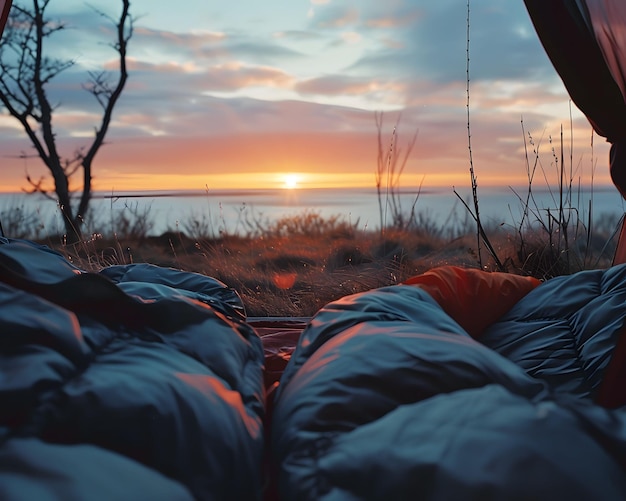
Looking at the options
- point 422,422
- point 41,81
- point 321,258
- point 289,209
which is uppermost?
point 41,81

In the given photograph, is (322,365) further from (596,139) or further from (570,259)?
(570,259)

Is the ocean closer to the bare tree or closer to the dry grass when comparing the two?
the dry grass

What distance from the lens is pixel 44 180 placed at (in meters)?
5.98

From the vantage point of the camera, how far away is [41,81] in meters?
5.75

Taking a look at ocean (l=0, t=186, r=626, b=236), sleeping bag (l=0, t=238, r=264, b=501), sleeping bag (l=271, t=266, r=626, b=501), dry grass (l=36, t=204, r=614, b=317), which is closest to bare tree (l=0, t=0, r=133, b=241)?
dry grass (l=36, t=204, r=614, b=317)

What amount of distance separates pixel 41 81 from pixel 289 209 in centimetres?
280

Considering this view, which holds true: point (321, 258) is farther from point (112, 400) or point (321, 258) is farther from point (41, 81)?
point (112, 400)

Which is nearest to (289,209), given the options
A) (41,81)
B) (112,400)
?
(41,81)

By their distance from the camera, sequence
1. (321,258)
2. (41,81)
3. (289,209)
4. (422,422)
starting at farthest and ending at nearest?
(41,81) < (289,209) < (321,258) < (422,422)

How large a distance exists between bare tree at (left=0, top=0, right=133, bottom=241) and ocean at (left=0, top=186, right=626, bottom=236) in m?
1.44

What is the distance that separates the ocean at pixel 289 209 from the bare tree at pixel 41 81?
1438mm

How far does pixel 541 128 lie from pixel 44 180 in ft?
16.0

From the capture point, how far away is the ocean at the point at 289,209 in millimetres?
2969

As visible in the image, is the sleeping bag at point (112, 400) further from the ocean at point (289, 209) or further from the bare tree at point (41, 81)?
the bare tree at point (41, 81)
